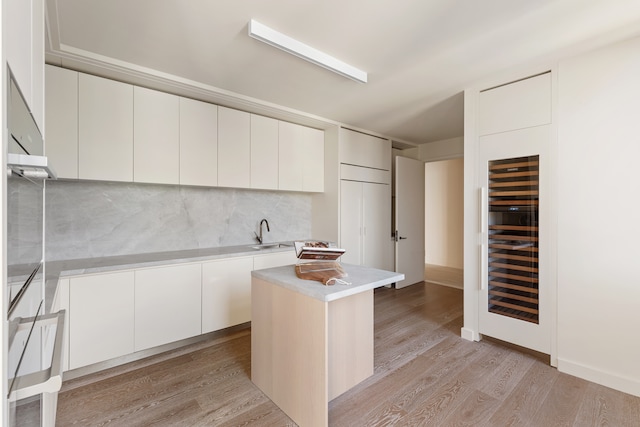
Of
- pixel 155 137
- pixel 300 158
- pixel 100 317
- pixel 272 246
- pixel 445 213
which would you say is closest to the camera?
pixel 100 317

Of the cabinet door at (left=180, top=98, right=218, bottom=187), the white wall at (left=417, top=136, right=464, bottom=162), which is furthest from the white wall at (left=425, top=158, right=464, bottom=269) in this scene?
the cabinet door at (left=180, top=98, right=218, bottom=187)

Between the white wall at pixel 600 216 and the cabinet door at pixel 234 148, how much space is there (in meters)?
3.04

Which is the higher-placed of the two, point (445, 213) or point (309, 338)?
point (445, 213)

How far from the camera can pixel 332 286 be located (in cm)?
172

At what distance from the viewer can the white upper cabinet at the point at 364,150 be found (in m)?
4.14

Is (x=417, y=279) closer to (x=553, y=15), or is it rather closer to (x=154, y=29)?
(x=553, y=15)

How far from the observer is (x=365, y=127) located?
14.1 feet

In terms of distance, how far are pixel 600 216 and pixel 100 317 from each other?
402cm

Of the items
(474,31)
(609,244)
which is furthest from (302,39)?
(609,244)

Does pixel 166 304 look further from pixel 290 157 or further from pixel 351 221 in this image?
pixel 351 221

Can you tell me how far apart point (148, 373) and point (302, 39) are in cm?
292

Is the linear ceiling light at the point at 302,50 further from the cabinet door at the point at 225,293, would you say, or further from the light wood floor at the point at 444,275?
the light wood floor at the point at 444,275

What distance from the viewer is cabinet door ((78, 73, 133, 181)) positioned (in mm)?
2379

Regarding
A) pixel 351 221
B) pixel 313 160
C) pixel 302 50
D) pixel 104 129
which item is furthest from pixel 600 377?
pixel 104 129
